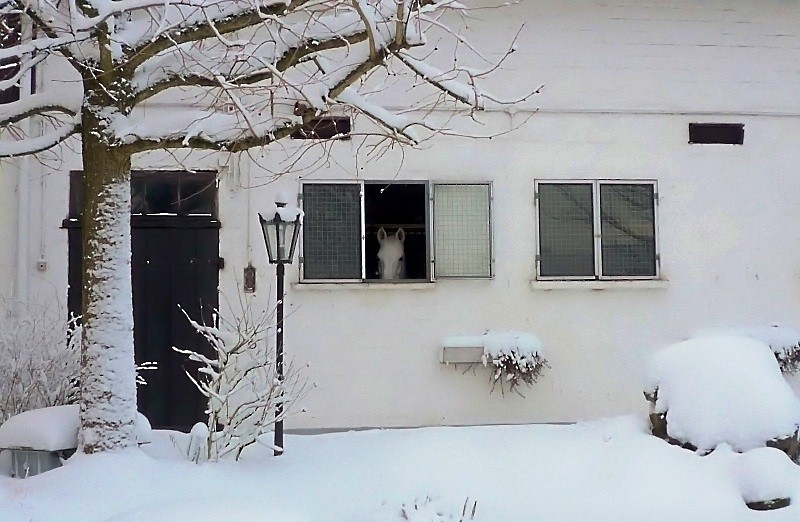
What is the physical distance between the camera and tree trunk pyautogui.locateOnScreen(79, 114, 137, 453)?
205 inches

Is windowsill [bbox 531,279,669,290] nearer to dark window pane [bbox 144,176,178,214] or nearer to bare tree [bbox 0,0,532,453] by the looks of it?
bare tree [bbox 0,0,532,453]

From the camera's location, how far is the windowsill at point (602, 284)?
7840 millimetres

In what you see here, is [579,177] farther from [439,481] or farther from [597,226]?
[439,481]

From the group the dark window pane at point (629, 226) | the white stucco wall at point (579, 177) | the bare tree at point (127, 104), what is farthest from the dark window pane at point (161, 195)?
the dark window pane at point (629, 226)

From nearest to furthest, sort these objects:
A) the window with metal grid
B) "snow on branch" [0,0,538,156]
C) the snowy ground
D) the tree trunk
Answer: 1. the snowy ground
2. "snow on branch" [0,0,538,156]
3. the tree trunk
4. the window with metal grid

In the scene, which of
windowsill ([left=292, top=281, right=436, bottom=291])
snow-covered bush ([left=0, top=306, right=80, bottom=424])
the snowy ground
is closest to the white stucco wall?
windowsill ([left=292, top=281, right=436, bottom=291])

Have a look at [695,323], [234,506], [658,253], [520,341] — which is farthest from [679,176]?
[234,506]

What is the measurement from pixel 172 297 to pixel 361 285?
193cm

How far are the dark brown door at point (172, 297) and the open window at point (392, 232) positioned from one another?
1056 millimetres

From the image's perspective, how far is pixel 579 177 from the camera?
8023 mm

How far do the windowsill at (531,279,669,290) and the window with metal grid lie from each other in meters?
0.59

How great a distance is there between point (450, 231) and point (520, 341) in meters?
1.35

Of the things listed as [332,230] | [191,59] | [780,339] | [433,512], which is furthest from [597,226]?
[191,59]

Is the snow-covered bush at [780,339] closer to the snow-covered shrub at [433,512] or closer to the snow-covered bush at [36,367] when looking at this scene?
the snow-covered shrub at [433,512]
